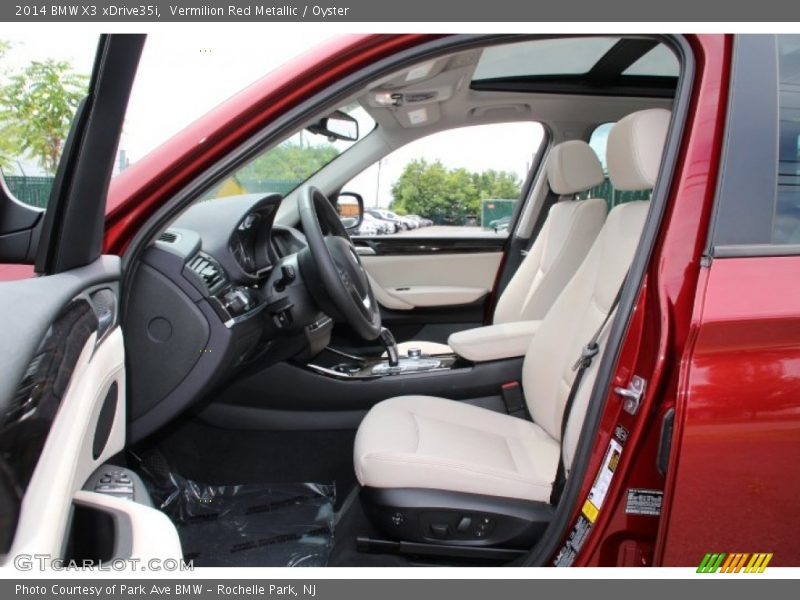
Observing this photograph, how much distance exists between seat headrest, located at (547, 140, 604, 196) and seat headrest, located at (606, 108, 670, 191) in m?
0.99

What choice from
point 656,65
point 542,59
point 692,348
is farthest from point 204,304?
point 656,65

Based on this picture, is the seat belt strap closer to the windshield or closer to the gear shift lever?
the gear shift lever

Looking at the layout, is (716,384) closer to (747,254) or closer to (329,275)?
(747,254)

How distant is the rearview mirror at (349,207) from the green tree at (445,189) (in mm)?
206

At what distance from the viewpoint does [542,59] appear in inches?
103

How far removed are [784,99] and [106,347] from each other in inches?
48.4

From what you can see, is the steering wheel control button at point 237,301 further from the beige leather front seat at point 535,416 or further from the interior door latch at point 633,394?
the interior door latch at point 633,394

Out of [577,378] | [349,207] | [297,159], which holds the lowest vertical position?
[577,378]

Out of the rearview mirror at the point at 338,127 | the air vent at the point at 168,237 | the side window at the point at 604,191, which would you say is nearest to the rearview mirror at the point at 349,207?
the rearview mirror at the point at 338,127

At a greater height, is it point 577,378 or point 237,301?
point 237,301

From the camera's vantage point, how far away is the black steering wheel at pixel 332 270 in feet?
5.37

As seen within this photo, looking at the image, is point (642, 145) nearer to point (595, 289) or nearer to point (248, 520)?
point (595, 289)

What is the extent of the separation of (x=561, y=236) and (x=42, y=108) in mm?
2066

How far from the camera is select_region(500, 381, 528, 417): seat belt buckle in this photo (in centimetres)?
202
